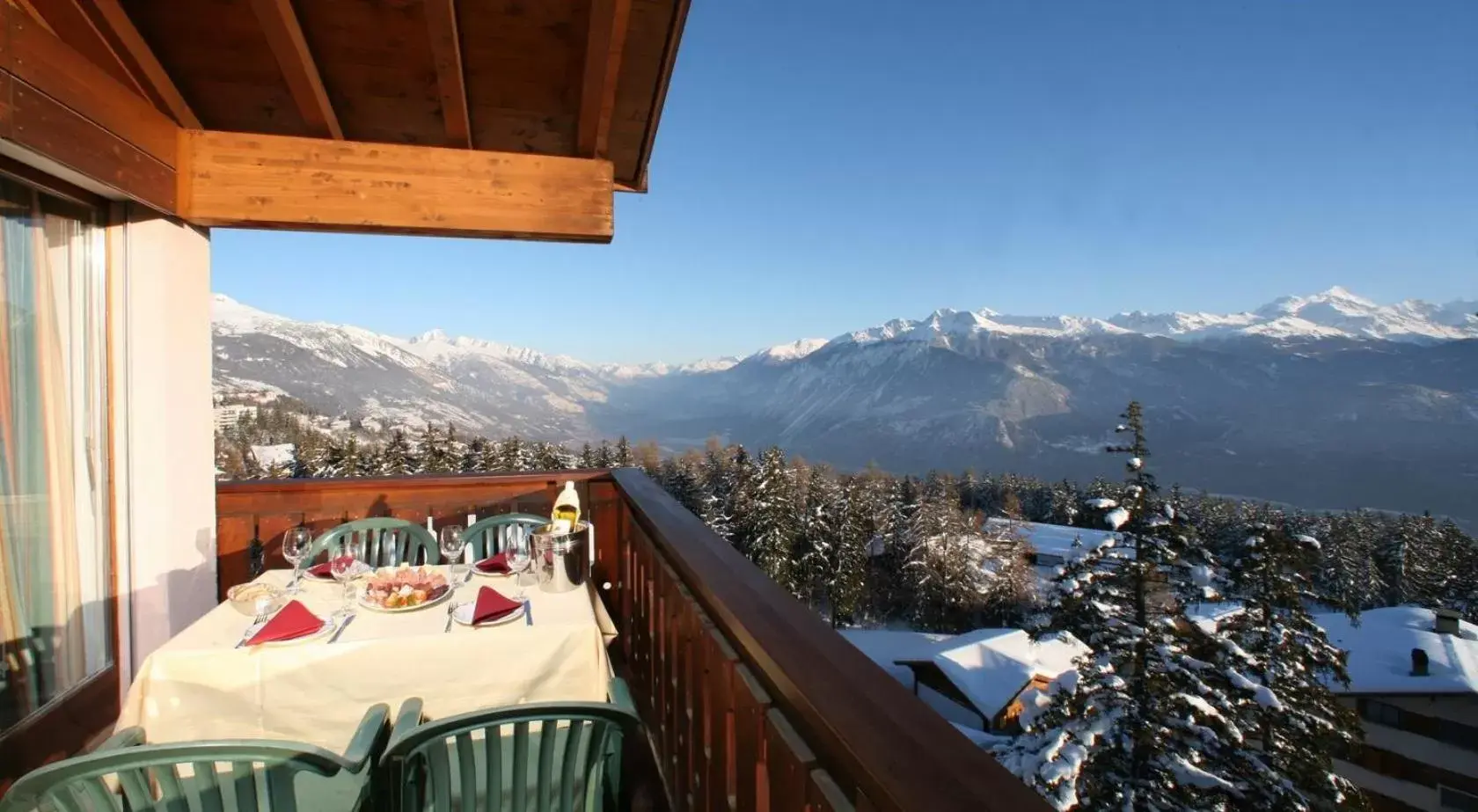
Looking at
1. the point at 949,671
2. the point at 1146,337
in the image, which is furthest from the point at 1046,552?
the point at 1146,337

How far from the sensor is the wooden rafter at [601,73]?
2023 mm

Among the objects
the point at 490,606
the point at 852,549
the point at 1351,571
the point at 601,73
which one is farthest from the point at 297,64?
the point at 1351,571

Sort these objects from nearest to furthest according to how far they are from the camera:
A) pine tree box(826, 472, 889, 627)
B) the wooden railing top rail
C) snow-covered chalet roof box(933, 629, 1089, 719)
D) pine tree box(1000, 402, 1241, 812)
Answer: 1. the wooden railing top rail
2. pine tree box(1000, 402, 1241, 812)
3. snow-covered chalet roof box(933, 629, 1089, 719)
4. pine tree box(826, 472, 889, 627)

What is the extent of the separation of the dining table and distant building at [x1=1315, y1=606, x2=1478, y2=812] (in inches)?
811

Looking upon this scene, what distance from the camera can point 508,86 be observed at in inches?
98.0

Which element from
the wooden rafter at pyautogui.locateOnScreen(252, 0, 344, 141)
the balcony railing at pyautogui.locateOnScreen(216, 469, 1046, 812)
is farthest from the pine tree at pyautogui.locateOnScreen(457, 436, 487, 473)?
the wooden rafter at pyautogui.locateOnScreen(252, 0, 344, 141)

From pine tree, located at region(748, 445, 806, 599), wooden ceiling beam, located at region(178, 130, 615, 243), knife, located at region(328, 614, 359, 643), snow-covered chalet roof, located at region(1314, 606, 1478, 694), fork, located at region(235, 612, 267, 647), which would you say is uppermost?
wooden ceiling beam, located at region(178, 130, 615, 243)

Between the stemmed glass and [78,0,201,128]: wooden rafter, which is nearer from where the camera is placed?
[78,0,201,128]: wooden rafter

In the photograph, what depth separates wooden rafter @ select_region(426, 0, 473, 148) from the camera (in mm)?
2035

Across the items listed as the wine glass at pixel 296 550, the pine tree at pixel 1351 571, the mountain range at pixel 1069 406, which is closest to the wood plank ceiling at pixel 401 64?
the wine glass at pixel 296 550

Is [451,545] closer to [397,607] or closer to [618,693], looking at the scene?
[397,607]

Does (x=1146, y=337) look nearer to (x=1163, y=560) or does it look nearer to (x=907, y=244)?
(x=907, y=244)

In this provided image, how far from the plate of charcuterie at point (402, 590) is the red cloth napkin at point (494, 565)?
0.20 metres

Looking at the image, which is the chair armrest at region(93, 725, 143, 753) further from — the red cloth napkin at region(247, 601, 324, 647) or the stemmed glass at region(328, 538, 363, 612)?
the stemmed glass at region(328, 538, 363, 612)
